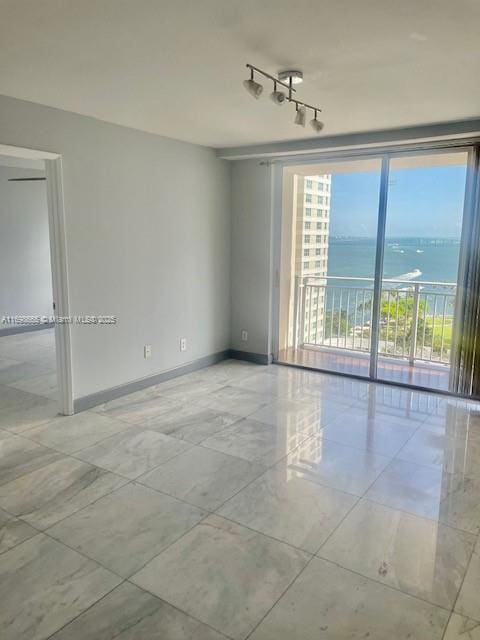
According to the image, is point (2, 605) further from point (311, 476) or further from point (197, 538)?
point (311, 476)

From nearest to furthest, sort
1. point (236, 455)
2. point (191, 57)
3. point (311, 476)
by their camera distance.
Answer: point (191, 57) → point (311, 476) → point (236, 455)

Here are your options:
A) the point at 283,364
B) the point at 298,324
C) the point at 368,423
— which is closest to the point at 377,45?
the point at 368,423

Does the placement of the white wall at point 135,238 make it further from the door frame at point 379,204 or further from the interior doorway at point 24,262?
the interior doorway at point 24,262

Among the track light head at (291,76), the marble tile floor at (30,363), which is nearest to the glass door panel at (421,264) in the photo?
the track light head at (291,76)

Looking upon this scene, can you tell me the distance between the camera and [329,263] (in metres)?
5.79

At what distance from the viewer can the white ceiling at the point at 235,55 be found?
6.56 ft

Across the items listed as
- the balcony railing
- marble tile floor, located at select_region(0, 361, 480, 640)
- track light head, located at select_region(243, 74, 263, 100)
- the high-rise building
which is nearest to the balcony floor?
the balcony railing

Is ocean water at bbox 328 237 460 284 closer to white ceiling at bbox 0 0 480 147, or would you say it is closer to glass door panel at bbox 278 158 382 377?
glass door panel at bbox 278 158 382 377

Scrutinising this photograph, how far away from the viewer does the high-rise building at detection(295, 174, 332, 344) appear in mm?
5531

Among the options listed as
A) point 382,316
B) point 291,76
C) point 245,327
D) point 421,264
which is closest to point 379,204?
point 421,264

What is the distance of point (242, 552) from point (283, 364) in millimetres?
3498

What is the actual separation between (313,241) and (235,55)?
11.5 feet

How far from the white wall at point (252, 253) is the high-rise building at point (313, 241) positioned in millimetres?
594

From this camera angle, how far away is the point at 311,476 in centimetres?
304
